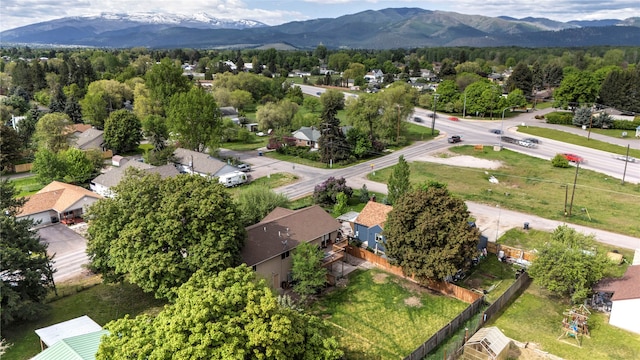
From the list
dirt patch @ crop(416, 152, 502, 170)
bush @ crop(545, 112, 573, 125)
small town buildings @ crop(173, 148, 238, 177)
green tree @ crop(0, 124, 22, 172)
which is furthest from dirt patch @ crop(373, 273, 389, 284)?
bush @ crop(545, 112, 573, 125)

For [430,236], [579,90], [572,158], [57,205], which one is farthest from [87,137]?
[579,90]

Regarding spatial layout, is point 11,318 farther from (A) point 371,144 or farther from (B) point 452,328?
(A) point 371,144

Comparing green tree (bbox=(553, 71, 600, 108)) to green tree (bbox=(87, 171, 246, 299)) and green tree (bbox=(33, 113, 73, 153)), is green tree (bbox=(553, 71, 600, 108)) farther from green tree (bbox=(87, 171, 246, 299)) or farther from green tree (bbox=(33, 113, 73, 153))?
green tree (bbox=(33, 113, 73, 153))

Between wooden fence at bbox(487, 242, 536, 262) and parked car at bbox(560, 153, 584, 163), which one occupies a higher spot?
parked car at bbox(560, 153, 584, 163)

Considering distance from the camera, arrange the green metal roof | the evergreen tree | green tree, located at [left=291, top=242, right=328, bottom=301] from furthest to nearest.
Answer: the evergreen tree
green tree, located at [left=291, top=242, right=328, bottom=301]
the green metal roof

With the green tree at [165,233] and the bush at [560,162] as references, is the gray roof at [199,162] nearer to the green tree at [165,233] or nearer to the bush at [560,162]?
the green tree at [165,233]

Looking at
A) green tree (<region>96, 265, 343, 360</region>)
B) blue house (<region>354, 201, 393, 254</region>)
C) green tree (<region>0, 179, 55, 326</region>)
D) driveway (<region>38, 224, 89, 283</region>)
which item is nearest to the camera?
green tree (<region>96, 265, 343, 360</region>)
